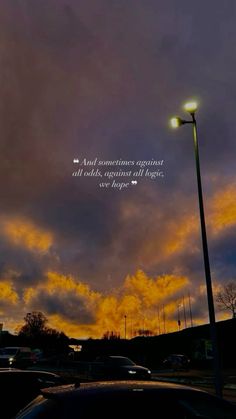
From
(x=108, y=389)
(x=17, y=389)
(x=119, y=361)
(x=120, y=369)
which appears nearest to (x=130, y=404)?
(x=108, y=389)

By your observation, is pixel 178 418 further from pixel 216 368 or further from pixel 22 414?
pixel 216 368

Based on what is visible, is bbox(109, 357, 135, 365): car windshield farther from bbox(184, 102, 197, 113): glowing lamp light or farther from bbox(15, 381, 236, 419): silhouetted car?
bbox(15, 381, 236, 419): silhouetted car

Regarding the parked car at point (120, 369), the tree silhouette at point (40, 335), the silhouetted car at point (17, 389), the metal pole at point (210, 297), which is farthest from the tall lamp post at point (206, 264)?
the tree silhouette at point (40, 335)

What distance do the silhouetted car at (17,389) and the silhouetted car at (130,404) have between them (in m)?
3.53

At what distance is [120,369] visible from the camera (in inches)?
928

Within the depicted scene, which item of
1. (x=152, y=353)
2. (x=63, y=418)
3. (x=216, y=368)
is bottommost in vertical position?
(x=63, y=418)

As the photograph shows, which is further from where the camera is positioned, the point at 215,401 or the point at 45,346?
the point at 45,346

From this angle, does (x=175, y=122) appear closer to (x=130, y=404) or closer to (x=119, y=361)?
(x=119, y=361)

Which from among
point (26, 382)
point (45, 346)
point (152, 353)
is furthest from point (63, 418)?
point (45, 346)

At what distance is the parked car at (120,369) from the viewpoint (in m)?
22.9

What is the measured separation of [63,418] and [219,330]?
6556cm

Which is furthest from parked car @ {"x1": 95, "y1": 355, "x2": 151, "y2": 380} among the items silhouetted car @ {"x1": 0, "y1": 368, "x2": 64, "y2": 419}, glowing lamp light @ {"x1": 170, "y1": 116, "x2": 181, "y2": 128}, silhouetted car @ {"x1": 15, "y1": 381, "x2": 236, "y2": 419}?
silhouetted car @ {"x1": 15, "y1": 381, "x2": 236, "y2": 419}

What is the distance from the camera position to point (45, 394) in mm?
4008

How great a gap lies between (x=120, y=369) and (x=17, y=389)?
1710cm
